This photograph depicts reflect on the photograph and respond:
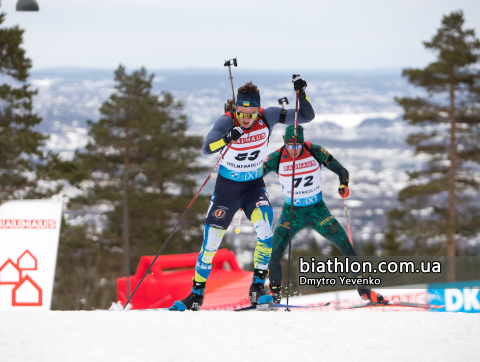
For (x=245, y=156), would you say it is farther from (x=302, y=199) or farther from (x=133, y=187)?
(x=133, y=187)

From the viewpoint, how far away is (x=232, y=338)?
3369mm

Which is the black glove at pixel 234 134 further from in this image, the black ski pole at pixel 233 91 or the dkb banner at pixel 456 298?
the dkb banner at pixel 456 298

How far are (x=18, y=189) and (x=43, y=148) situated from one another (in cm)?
180

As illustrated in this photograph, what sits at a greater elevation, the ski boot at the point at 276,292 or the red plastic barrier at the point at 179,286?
the ski boot at the point at 276,292

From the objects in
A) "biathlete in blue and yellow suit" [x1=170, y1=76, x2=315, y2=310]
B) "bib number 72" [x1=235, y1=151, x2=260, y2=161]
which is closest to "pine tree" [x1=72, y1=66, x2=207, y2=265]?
"biathlete in blue and yellow suit" [x1=170, y1=76, x2=315, y2=310]

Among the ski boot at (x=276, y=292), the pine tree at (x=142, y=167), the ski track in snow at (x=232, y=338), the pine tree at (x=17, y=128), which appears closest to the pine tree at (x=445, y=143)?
the pine tree at (x=142, y=167)

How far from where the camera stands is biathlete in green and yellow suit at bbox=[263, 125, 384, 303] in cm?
561

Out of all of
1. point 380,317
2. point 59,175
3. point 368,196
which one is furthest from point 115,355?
point 368,196

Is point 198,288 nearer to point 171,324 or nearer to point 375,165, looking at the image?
point 171,324

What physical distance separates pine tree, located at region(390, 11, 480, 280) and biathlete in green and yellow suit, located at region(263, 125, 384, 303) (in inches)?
642

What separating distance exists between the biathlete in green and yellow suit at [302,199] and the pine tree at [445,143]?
53.5 ft

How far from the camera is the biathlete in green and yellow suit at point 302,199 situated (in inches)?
221

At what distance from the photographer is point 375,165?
8838cm

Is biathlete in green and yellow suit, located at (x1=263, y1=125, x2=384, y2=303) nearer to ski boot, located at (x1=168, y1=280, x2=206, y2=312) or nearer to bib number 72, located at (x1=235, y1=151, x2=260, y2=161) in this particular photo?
bib number 72, located at (x1=235, y1=151, x2=260, y2=161)
